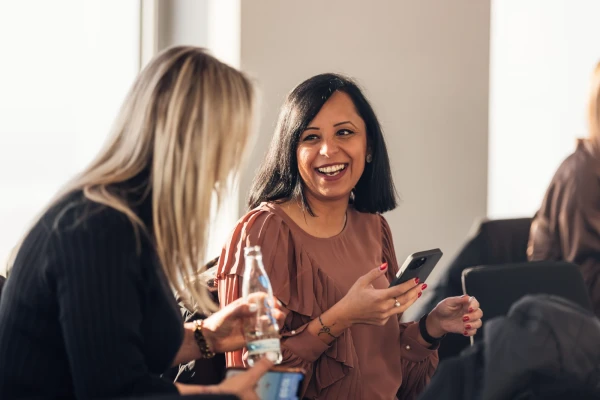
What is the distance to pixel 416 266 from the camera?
2.19 meters

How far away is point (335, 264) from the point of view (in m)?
2.41

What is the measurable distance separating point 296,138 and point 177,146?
2.84ft

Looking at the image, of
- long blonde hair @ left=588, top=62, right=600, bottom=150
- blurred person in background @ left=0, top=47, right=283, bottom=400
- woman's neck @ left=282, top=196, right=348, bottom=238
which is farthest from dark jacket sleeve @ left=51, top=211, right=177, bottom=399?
long blonde hair @ left=588, top=62, right=600, bottom=150

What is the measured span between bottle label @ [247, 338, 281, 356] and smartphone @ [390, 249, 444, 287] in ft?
1.56

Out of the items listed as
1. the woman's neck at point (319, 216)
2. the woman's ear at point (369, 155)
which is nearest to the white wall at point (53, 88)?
the woman's neck at point (319, 216)

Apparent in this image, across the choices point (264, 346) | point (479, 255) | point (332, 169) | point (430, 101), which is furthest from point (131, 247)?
point (430, 101)

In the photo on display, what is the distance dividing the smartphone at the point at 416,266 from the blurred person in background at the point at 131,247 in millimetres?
580

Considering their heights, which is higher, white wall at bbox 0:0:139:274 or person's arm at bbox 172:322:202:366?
white wall at bbox 0:0:139:274

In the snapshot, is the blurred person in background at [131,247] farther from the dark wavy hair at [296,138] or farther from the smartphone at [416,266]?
the dark wavy hair at [296,138]

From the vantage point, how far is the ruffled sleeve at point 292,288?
7.41 feet

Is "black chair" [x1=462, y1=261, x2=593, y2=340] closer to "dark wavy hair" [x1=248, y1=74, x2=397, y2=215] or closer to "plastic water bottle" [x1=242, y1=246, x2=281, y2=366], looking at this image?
"dark wavy hair" [x1=248, y1=74, x2=397, y2=215]

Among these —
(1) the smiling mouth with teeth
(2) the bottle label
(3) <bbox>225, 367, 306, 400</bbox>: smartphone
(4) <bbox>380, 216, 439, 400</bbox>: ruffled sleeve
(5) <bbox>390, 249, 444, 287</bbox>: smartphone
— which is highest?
(1) the smiling mouth with teeth

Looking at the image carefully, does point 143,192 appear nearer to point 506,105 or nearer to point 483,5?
point 506,105

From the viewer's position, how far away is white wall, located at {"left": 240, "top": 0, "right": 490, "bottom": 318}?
3.40 meters
